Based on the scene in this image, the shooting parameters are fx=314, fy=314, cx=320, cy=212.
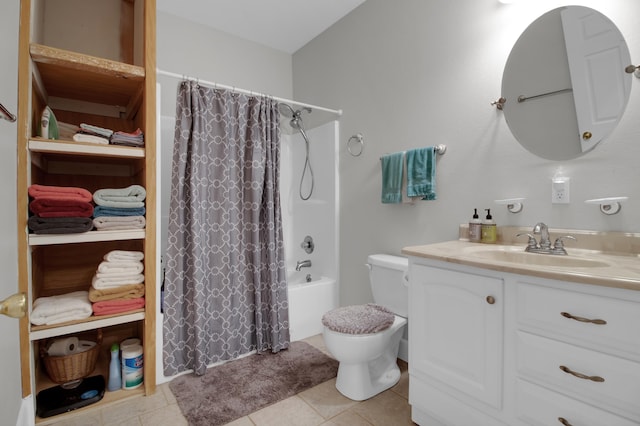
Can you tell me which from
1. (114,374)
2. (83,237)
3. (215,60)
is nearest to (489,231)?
(83,237)

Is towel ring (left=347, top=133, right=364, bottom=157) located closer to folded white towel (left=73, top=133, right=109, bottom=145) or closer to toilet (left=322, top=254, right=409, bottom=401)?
toilet (left=322, top=254, right=409, bottom=401)

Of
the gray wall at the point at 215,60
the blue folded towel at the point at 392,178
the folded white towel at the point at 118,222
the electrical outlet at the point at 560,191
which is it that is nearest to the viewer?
the electrical outlet at the point at 560,191

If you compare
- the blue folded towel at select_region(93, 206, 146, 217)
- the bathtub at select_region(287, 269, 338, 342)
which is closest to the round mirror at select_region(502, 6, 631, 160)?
the bathtub at select_region(287, 269, 338, 342)

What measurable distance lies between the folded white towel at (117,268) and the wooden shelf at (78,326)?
0.21 m

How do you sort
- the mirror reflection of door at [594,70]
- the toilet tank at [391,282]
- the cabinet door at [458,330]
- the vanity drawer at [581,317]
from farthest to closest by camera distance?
the toilet tank at [391,282], the mirror reflection of door at [594,70], the cabinet door at [458,330], the vanity drawer at [581,317]

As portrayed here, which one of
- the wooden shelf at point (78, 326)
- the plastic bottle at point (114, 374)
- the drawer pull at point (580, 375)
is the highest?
the drawer pull at point (580, 375)

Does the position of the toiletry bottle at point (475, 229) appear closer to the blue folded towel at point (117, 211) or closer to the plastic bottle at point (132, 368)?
the blue folded towel at point (117, 211)

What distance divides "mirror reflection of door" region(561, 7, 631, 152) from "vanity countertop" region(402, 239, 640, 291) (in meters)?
0.50

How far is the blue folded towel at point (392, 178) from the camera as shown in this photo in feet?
6.76

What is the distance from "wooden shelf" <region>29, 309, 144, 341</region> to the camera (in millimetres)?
1467

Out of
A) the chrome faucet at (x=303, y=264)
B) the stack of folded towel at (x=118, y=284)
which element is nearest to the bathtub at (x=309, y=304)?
the chrome faucet at (x=303, y=264)

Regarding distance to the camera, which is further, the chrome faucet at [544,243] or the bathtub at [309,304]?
the bathtub at [309,304]

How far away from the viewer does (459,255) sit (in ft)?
4.24

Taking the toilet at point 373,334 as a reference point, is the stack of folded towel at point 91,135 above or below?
above
